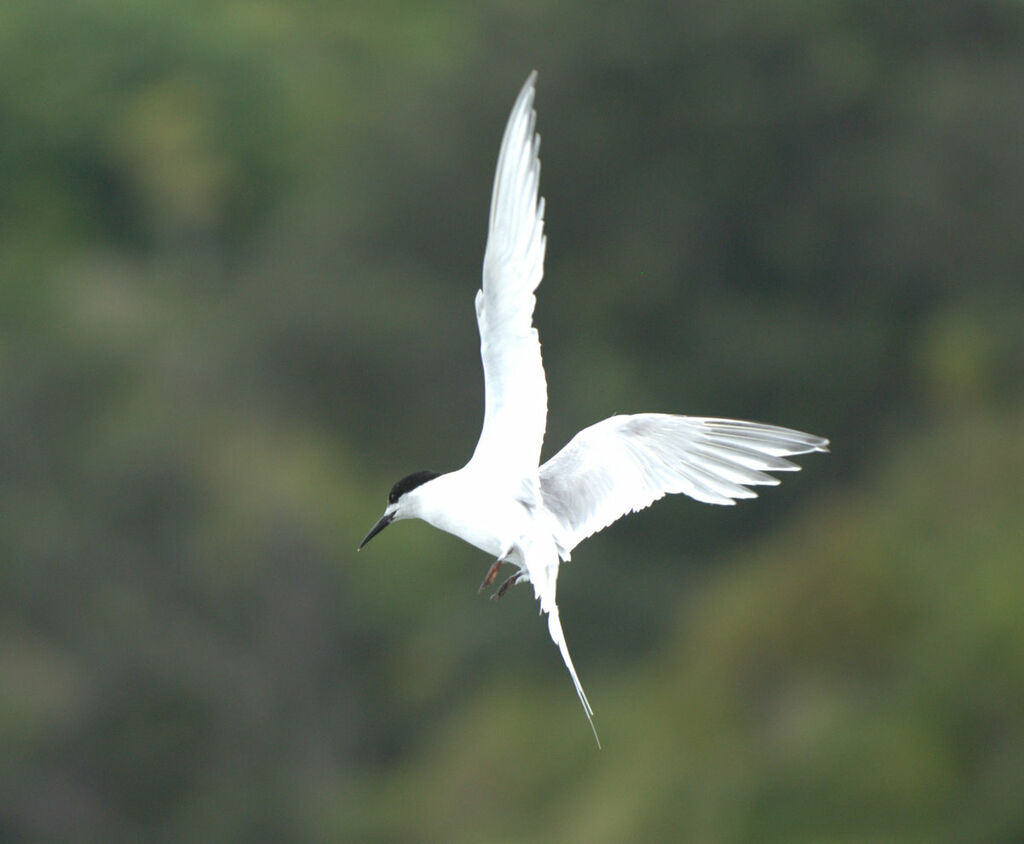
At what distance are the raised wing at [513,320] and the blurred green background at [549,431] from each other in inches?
704

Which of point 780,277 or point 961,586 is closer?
point 961,586

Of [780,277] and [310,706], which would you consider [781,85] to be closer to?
[780,277]

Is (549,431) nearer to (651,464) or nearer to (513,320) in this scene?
(651,464)

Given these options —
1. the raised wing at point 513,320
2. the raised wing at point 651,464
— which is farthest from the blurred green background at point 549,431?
the raised wing at point 513,320

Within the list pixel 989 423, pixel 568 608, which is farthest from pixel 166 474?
pixel 989 423

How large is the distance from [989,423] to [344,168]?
1668cm

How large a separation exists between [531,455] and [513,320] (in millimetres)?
557

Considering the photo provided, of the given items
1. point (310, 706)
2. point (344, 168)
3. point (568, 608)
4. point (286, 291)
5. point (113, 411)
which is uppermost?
point (344, 168)

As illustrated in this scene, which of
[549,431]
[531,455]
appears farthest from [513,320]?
[549,431]

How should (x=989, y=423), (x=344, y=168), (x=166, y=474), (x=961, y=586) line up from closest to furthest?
(x=961, y=586) < (x=989, y=423) < (x=166, y=474) < (x=344, y=168)

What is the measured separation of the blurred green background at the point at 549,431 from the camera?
3066 cm

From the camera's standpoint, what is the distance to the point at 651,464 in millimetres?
9438

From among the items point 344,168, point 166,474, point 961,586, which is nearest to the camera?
point 961,586

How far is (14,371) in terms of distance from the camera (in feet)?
133
